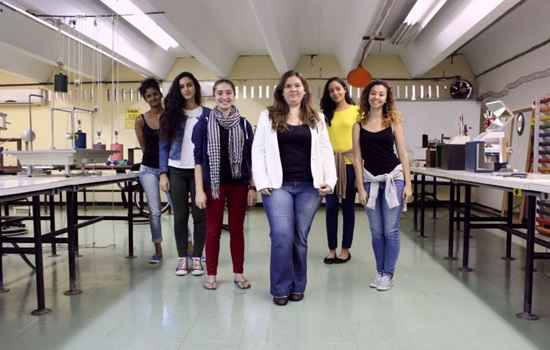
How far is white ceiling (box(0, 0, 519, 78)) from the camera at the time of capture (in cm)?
445

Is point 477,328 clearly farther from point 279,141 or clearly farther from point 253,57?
point 253,57

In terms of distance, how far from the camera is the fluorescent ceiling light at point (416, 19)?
4.61 metres

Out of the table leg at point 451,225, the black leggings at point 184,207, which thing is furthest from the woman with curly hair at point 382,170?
the black leggings at point 184,207

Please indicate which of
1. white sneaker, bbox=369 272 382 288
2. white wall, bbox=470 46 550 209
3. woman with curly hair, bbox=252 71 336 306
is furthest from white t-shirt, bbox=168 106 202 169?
white wall, bbox=470 46 550 209

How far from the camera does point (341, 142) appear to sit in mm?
3359

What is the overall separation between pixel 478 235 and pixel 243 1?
3.87 metres

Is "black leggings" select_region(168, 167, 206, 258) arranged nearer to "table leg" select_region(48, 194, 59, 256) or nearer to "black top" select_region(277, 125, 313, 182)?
"black top" select_region(277, 125, 313, 182)

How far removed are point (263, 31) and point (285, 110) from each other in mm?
2486

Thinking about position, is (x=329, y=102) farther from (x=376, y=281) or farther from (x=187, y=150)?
(x=376, y=281)

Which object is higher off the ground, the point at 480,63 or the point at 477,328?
the point at 480,63

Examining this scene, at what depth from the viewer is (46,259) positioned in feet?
12.3

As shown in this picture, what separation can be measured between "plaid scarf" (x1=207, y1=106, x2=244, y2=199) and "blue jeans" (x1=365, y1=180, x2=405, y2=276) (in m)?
0.88

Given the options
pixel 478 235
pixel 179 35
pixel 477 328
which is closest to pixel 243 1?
pixel 179 35


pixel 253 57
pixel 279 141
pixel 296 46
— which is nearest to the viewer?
pixel 279 141
